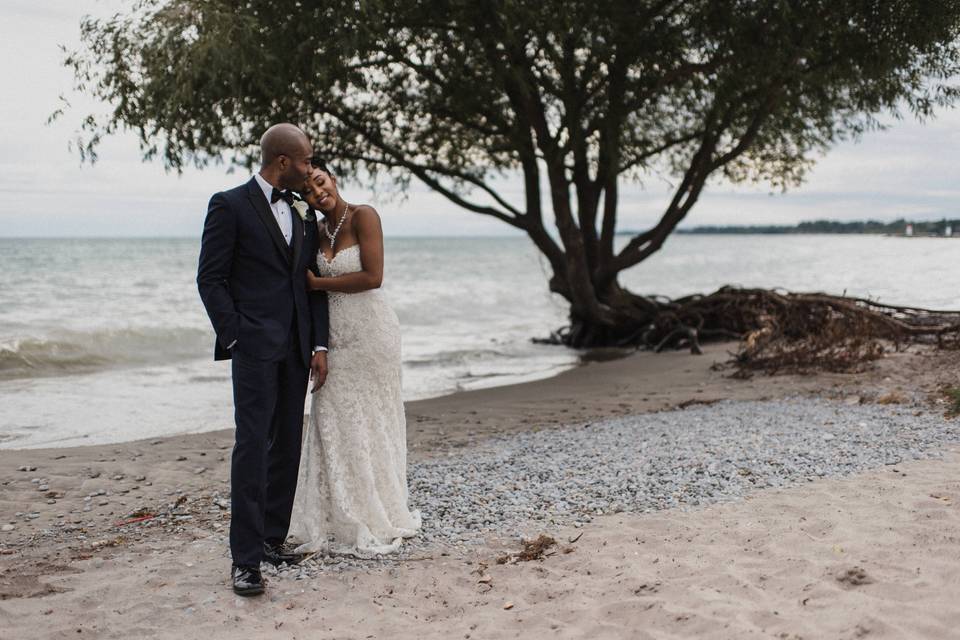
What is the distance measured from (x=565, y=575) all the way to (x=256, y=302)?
7.29ft

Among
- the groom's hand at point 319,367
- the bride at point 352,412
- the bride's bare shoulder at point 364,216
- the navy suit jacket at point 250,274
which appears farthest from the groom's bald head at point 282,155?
the groom's hand at point 319,367

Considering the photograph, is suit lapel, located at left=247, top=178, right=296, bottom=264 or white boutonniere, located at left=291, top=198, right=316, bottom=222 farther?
white boutonniere, located at left=291, top=198, right=316, bottom=222

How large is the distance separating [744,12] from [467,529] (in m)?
8.79

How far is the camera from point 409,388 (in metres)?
13.4

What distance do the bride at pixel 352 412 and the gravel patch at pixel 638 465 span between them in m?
0.21

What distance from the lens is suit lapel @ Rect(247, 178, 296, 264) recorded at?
4.59 m

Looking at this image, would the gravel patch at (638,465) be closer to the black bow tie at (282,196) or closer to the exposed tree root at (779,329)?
the black bow tie at (282,196)

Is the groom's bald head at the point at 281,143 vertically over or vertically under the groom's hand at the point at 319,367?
over

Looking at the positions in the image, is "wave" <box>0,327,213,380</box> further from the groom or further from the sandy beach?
the groom

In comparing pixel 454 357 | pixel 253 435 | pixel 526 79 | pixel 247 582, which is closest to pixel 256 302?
pixel 253 435

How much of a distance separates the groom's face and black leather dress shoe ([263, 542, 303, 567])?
2.13 meters

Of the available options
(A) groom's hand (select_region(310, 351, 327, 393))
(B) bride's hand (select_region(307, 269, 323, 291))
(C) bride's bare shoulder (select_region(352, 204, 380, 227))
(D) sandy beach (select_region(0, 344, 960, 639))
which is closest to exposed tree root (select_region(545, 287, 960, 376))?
(D) sandy beach (select_region(0, 344, 960, 639))

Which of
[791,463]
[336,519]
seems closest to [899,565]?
[791,463]

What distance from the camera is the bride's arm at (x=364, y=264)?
499 cm
